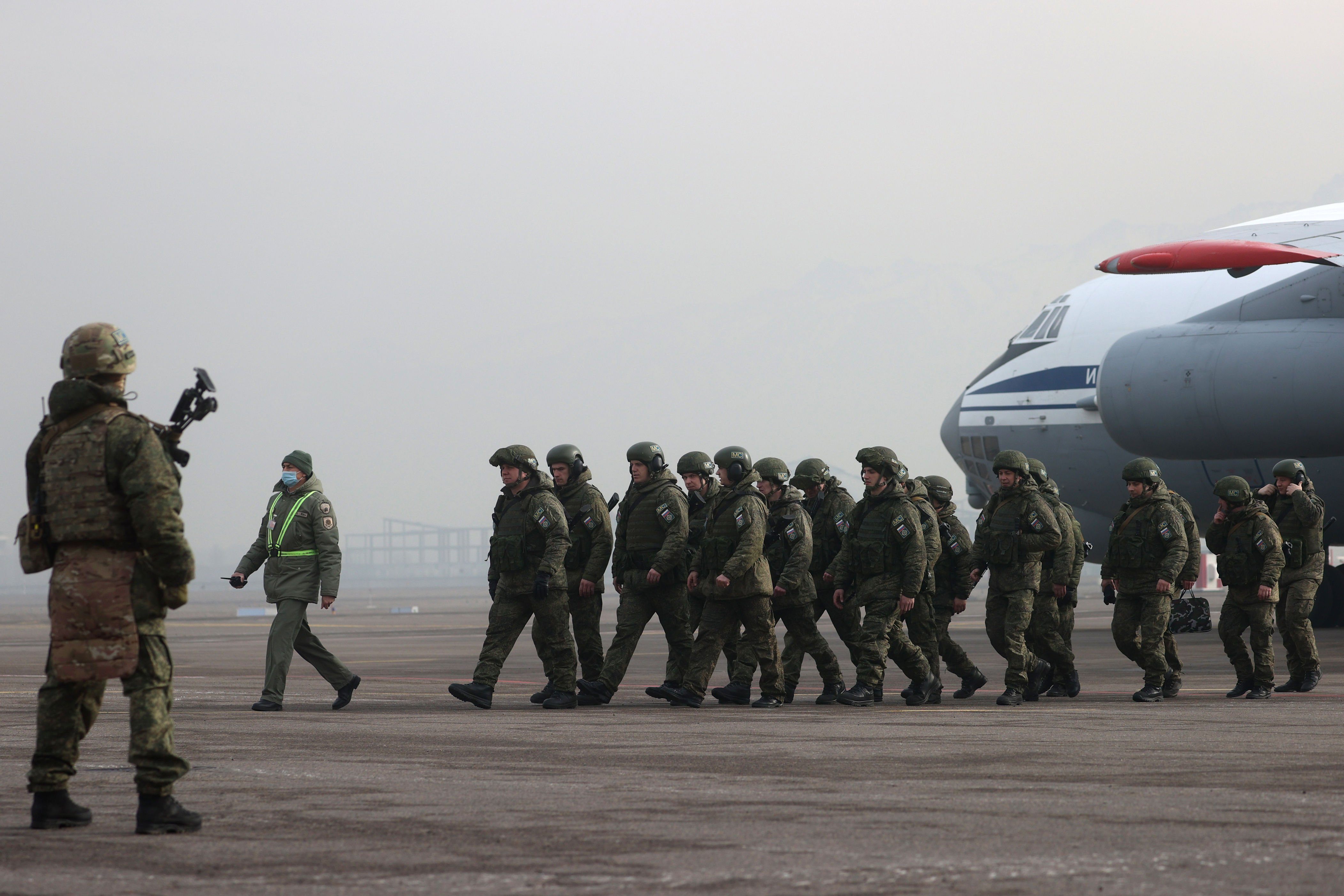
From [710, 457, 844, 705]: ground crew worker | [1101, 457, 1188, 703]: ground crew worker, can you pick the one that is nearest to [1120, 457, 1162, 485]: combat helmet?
[1101, 457, 1188, 703]: ground crew worker

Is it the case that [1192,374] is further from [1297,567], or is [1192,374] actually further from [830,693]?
[830,693]

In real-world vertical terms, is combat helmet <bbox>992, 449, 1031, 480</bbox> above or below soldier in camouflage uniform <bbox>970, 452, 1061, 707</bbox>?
above

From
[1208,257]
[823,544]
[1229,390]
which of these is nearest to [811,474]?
[823,544]

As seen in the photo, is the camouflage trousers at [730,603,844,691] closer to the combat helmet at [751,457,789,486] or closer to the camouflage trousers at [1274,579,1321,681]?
the combat helmet at [751,457,789,486]

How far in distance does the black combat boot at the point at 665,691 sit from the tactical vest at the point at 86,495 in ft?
21.9

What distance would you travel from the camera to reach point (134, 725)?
6.00 metres

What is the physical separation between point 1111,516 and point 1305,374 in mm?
5963

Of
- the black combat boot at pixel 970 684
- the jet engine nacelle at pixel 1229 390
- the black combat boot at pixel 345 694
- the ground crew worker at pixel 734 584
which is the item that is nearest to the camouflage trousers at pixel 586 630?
the ground crew worker at pixel 734 584

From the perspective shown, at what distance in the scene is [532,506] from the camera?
12242 mm

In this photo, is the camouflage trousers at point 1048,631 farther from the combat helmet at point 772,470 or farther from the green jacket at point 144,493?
the green jacket at point 144,493

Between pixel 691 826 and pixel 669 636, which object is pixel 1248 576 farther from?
pixel 691 826

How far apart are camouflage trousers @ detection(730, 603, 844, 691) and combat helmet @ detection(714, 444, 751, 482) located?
3.49 ft

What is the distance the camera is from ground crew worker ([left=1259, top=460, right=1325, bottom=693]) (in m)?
13.5

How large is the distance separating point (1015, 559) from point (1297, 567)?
2607mm
